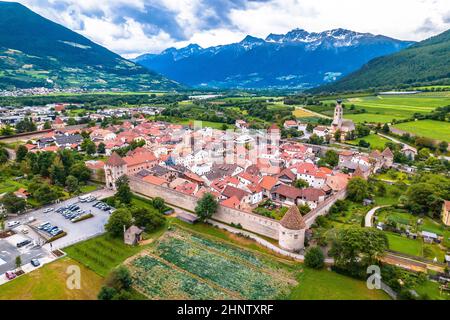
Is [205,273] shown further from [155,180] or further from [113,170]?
[113,170]

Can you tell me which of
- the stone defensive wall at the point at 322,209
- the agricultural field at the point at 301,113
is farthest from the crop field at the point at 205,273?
the agricultural field at the point at 301,113

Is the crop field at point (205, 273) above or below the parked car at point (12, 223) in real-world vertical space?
below

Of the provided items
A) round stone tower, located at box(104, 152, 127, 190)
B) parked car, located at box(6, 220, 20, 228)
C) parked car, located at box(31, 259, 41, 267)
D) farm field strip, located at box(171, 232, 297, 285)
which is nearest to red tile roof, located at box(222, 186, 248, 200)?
farm field strip, located at box(171, 232, 297, 285)

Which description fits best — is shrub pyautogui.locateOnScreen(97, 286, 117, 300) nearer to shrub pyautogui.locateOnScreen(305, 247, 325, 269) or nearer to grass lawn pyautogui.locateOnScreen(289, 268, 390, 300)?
grass lawn pyautogui.locateOnScreen(289, 268, 390, 300)

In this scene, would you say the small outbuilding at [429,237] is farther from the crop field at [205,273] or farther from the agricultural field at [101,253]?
the agricultural field at [101,253]
